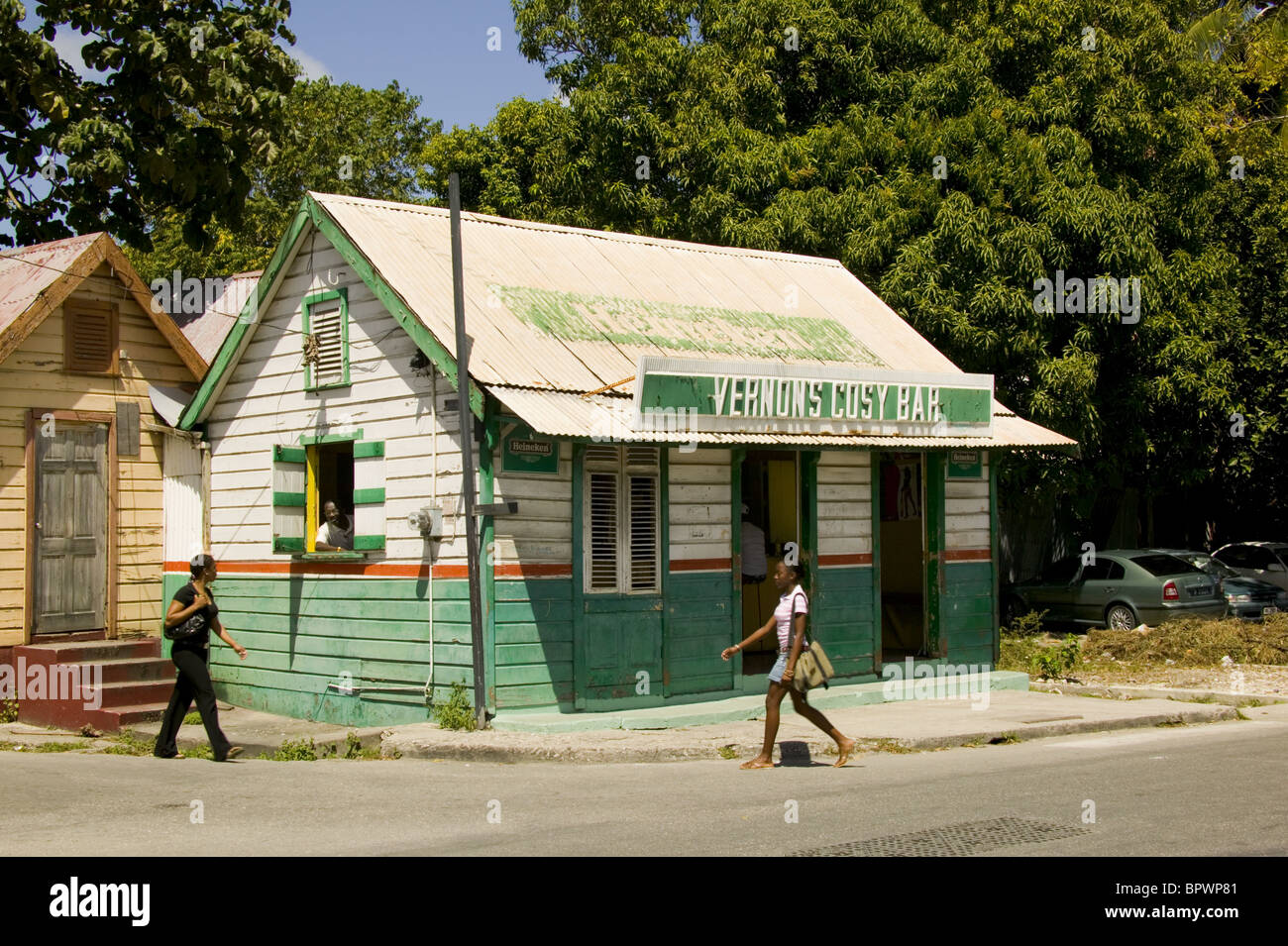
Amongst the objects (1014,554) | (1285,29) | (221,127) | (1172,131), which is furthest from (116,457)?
(1285,29)

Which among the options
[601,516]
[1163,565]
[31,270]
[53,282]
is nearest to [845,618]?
[601,516]

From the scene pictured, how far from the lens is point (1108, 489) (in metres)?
27.4

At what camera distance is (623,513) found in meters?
13.9

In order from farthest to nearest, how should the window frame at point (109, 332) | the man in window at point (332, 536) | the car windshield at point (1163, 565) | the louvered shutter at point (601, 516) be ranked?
the car windshield at point (1163, 565) → the window frame at point (109, 332) → the man in window at point (332, 536) → the louvered shutter at point (601, 516)

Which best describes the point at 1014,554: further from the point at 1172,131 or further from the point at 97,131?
the point at 97,131

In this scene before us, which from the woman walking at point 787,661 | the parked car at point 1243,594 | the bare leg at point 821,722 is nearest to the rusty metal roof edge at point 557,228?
the woman walking at point 787,661

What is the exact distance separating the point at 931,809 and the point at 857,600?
7.23 m

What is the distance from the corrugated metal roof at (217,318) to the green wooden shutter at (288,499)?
4.86 meters

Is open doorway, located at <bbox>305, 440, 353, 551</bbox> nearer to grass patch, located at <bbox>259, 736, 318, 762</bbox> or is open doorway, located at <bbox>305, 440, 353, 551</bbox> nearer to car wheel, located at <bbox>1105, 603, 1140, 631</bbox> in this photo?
grass patch, located at <bbox>259, 736, 318, 762</bbox>

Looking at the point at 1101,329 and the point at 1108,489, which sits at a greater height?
the point at 1101,329

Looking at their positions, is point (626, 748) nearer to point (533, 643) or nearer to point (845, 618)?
point (533, 643)

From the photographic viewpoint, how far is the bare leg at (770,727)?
11305mm

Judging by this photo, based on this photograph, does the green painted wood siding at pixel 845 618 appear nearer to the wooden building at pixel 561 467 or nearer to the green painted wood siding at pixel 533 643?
the wooden building at pixel 561 467

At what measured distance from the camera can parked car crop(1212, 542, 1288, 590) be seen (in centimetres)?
2709
